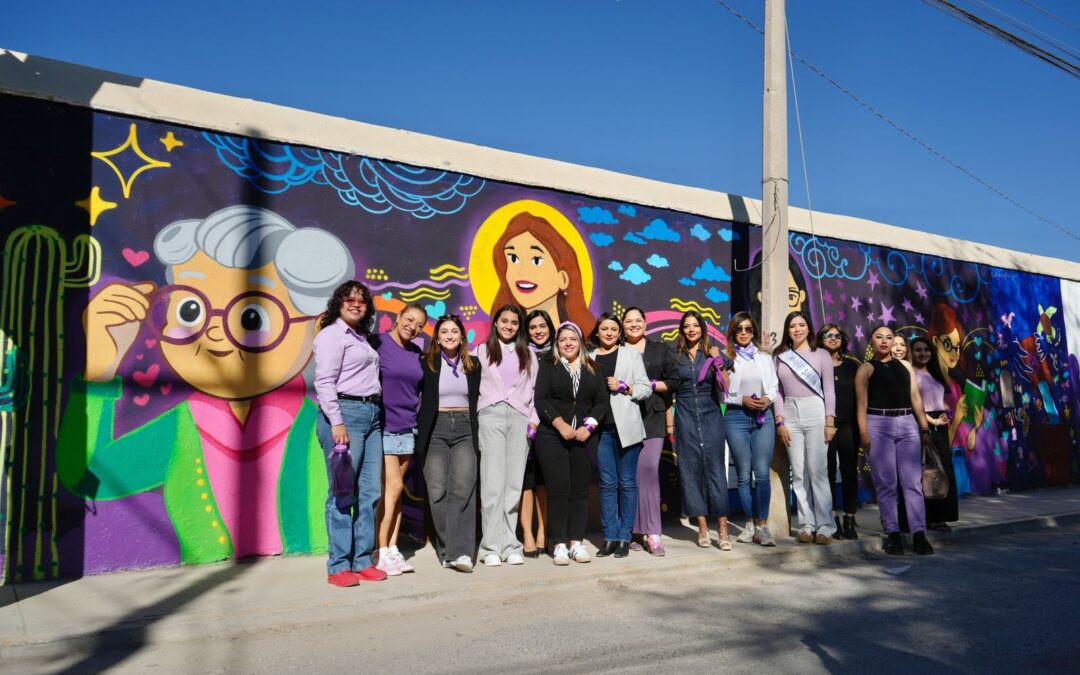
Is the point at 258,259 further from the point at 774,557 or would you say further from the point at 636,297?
the point at 774,557

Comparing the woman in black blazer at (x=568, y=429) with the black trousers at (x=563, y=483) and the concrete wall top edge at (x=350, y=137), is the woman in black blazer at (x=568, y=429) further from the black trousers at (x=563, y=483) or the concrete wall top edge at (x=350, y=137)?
the concrete wall top edge at (x=350, y=137)

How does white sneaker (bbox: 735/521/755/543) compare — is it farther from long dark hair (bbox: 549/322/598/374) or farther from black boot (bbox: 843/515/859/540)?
long dark hair (bbox: 549/322/598/374)

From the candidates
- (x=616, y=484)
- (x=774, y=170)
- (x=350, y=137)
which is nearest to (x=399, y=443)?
(x=616, y=484)

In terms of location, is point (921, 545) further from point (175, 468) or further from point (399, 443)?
point (175, 468)

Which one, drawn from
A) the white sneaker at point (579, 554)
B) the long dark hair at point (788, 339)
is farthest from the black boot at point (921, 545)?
the white sneaker at point (579, 554)

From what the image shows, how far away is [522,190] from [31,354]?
167 inches

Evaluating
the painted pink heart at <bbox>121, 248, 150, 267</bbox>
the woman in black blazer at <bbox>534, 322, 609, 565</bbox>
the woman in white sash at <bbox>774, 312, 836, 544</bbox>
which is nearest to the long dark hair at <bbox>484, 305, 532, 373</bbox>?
the woman in black blazer at <bbox>534, 322, 609, 565</bbox>

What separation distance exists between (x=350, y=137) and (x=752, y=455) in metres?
4.38

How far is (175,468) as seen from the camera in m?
5.85

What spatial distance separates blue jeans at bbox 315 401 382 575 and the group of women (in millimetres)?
12

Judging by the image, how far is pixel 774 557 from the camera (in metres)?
6.46

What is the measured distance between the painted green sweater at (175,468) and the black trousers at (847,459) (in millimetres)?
4523

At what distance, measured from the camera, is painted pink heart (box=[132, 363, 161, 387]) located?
577 cm

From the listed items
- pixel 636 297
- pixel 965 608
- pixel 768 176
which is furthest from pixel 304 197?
pixel 965 608
